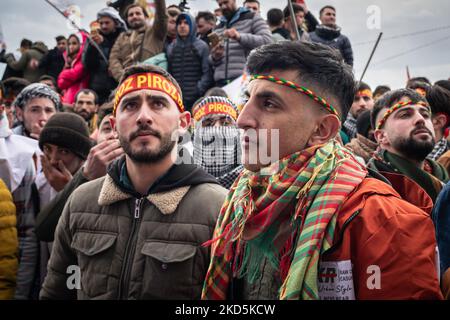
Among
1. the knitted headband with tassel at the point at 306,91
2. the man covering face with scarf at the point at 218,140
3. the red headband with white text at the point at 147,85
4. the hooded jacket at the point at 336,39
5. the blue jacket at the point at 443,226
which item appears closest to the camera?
the knitted headband with tassel at the point at 306,91

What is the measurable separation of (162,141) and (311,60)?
1075 mm

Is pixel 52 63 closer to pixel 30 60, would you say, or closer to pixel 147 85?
pixel 30 60

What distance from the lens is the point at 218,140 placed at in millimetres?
4434

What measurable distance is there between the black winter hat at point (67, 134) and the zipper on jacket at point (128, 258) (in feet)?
4.64

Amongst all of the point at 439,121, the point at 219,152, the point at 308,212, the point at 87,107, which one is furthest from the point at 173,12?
the point at 308,212

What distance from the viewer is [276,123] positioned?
1.86m

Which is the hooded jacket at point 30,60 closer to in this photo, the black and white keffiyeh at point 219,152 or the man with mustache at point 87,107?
the man with mustache at point 87,107

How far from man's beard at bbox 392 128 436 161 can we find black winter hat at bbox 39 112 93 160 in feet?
8.61

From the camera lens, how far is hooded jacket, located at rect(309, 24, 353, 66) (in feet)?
25.2

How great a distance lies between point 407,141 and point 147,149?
222 cm

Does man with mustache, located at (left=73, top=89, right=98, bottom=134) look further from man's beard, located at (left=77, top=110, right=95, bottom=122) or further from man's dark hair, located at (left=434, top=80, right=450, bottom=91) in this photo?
man's dark hair, located at (left=434, top=80, right=450, bottom=91)

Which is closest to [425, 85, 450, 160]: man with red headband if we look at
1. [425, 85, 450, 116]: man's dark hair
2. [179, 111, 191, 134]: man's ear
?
[425, 85, 450, 116]: man's dark hair

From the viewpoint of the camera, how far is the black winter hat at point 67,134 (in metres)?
3.54

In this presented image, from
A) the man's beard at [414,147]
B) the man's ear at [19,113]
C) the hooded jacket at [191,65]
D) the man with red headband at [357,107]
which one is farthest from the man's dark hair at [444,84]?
the man's ear at [19,113]
